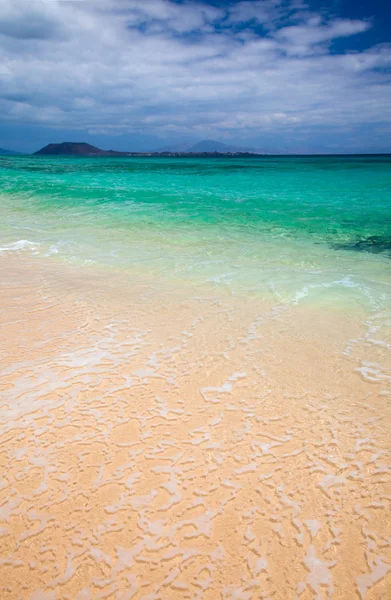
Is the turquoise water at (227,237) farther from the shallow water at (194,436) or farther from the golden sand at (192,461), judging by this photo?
the golden sand at (192,461)

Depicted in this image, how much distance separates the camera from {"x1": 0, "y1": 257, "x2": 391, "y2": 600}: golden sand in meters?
1.77

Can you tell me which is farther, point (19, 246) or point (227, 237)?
point (227, 237)

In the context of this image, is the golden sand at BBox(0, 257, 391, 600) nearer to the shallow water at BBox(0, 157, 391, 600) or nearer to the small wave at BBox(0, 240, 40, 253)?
the shallow water at BBox(0, 157, 391, 600)

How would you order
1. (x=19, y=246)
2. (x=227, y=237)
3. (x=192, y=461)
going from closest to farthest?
(x=192, y=461) < (x=19, y=246) < (x=227, y=237)

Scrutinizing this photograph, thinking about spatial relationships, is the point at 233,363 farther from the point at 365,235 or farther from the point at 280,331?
the point at 365,235

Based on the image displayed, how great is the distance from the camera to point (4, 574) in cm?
172

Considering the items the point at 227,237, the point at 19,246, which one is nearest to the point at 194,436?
the point at 19,246

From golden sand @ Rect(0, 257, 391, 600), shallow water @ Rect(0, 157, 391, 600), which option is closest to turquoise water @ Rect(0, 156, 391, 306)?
shallow water @ Rect(0, 157, 391, 600)

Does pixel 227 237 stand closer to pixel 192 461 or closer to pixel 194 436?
pixel 194 436

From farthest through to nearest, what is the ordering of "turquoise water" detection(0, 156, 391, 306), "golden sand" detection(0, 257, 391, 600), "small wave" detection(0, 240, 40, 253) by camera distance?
"small wave" detection(0, 240, 40, 253) < "turquoise water" detection(0, 156, 391, 306) < "golden sand" detection(0, 257, 391, 600)

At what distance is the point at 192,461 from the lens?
2365 millimetres

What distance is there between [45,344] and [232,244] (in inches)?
231

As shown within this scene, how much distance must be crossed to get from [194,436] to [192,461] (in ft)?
0.72

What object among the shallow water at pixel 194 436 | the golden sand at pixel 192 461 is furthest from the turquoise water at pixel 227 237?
the golden sand at pixel 192 461
